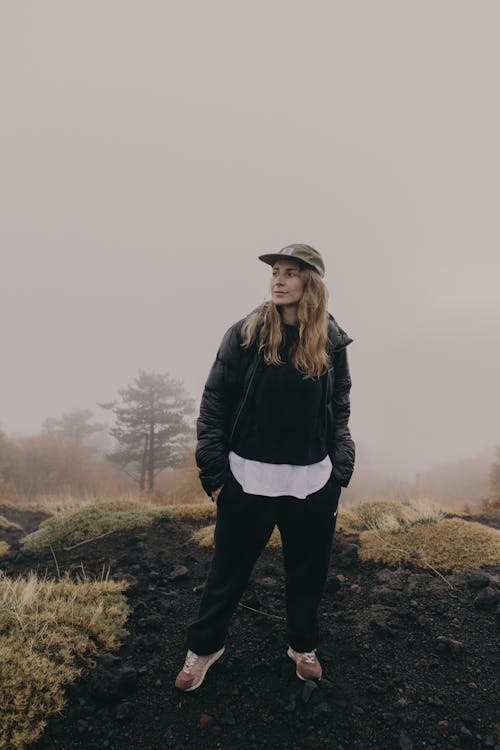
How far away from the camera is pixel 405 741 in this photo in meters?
2.70

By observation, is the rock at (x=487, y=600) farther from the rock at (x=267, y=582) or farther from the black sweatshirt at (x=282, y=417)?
the black sweatshirt at (x=282, y=417)

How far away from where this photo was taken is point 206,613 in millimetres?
3361

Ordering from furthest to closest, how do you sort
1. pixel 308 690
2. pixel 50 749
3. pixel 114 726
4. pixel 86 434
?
pixel 86 434, pixel 308 690, pixel 114 726, pixel 50 749

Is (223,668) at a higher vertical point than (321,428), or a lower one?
lower

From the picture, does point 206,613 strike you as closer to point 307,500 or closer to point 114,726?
point 114,726

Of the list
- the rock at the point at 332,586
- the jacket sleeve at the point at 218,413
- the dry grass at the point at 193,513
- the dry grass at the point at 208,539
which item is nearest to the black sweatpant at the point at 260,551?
the jacket sleeve at the point at 218,413

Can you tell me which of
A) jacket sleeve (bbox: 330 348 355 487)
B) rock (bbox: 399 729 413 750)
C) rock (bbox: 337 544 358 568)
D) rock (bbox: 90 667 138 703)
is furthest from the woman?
rock (bbox: 337 544 358 568)

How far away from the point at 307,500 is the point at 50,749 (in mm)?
2343

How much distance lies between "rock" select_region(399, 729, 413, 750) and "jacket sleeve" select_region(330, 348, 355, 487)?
1.71 metres

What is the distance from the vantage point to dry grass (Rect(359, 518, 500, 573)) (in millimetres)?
5125

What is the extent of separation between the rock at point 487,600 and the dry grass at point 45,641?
356 centimetres

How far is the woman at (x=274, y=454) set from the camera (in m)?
3.29

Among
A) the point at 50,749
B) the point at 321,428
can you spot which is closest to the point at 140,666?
the point at 50,749

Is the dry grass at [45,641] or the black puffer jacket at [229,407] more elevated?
the black puffer jacket at [229,407]
